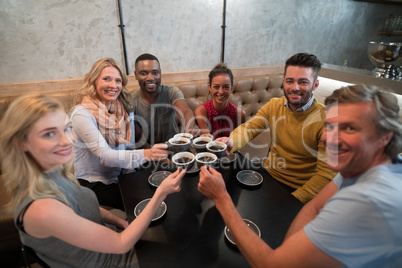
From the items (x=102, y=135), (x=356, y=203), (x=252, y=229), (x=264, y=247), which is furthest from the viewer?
(x=102, y=135)

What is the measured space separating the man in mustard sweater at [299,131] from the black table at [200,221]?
317mm

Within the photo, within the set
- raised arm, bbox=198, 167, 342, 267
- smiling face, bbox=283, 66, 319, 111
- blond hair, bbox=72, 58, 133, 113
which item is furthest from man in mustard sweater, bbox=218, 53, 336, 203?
blond hair, bbox=72, 58, 133, 113

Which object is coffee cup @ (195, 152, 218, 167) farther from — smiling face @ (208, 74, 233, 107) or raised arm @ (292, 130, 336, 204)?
smiling face @ (208, 74, 233, 107)

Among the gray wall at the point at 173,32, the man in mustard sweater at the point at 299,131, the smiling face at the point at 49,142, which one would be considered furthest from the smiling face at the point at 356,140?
the gray wall at the point at 173,32

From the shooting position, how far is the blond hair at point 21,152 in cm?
72

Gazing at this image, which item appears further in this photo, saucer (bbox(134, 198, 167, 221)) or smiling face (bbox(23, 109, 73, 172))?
saucer (bbox(134, 198, 167, 221))

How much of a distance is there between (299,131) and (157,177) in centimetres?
98

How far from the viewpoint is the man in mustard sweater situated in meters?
1.37

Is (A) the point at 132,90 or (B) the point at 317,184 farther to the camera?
(A) the point at 132,90

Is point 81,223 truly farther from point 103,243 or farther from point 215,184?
point 215,184

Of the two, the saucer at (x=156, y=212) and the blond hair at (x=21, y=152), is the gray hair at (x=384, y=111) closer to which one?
the saucer at (x=156, y=212)

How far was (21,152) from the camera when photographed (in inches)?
28.9

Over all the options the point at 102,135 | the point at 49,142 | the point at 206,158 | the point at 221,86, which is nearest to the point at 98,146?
the point at 102,135

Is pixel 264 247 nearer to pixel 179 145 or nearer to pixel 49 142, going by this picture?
pixel 179 145
